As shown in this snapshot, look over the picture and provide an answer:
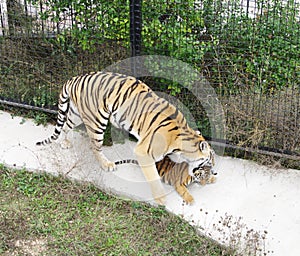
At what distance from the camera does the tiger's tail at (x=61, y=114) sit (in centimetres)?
590

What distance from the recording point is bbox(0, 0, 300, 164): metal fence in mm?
5711

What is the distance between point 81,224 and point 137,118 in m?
1.18

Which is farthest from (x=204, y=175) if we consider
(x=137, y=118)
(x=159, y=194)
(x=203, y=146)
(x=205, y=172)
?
(x=137, y=118)

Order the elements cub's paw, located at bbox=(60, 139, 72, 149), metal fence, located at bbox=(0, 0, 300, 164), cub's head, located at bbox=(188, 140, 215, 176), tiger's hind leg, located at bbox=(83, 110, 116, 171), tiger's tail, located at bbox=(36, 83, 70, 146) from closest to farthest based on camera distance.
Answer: cub's head, located at bbox=(188, 140, 215, 176) → tiger's hind leg, located at bbox=(83, 110, 116, 171) → metal fence, located at bbox=(0, 0, 300, 164) → tiger's tail, located at bbox=(36, 83, 70, 146) → cub's paw, located at bbox=(60, 139, 72, 149)

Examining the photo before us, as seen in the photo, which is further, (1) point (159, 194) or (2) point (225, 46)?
(2) point (225, 46)

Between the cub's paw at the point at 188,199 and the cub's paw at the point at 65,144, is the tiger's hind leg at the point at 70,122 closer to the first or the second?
the cub's paw at the point at 65,144

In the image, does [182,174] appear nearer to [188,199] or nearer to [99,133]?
[188,199]

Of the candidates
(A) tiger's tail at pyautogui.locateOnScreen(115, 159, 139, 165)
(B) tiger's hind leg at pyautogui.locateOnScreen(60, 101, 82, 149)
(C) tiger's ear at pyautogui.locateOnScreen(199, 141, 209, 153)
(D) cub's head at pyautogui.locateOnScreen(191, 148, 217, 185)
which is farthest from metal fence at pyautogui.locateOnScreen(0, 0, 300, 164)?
(A) tiger's tail at pyautogui.locateOnScreen(115, 159, 139, 165)

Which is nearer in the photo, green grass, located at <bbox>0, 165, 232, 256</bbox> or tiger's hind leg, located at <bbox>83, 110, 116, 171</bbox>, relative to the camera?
green grass, located at <bbox>0, 165, 232, 256</bbox>

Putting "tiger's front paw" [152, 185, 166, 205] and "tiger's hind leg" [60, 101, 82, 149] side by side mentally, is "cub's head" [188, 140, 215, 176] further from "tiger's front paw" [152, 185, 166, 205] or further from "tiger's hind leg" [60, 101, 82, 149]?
"tiger's hind leg" [60, 101, 82, 149]

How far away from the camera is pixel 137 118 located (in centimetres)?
546

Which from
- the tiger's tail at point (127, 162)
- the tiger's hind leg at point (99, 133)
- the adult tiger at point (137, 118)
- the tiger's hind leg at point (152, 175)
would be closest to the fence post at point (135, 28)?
the adult tiger at point (137, 118)

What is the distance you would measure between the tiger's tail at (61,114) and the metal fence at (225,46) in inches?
27.9

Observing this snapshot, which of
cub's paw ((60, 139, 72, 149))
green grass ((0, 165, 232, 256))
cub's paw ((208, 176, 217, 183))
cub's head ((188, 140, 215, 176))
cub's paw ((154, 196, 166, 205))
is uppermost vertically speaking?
cub's head ((188, 140, 215, 176))
